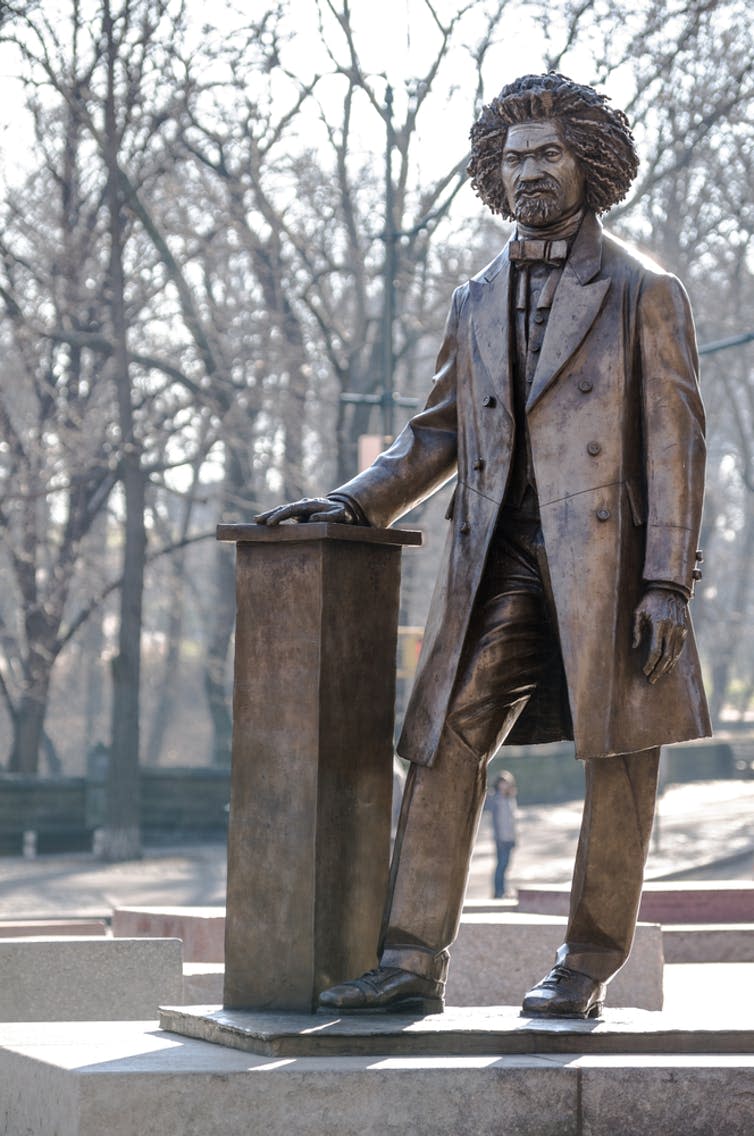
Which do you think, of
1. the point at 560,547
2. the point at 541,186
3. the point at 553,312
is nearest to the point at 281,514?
the point at 560,547

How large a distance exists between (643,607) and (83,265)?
23.6m

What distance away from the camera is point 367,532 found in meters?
6.04

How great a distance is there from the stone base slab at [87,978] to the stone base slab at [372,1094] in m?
2.90

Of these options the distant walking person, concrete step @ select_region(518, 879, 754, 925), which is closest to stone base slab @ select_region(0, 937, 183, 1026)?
concrete step @ select_region(518, 879, 754, 925)

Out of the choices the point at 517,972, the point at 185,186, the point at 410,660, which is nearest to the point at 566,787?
the point at 185,186

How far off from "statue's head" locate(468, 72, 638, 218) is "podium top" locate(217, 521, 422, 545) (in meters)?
1.12

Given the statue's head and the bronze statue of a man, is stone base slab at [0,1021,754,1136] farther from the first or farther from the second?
the statue's head

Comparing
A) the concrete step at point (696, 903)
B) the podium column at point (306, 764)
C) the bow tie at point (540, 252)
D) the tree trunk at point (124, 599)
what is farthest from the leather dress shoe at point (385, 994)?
the tree trunk at point (124, 599)

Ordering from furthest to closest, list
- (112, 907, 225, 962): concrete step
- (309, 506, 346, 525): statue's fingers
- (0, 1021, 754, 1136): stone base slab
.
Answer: (112, 907, 225, 962): concrete step
(309, 506, 346, 525): statue's fingers
(0, 1021, 754, 1136): stone base slab

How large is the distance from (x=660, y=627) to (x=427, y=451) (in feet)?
3.35

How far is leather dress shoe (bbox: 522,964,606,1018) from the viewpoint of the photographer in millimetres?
5793

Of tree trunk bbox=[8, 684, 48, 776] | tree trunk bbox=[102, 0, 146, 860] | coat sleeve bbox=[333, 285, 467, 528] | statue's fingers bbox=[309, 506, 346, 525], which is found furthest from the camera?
tree trunk bbox=[8, 684, 48, 776]

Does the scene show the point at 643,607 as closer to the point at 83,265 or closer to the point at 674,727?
the point at 674,727

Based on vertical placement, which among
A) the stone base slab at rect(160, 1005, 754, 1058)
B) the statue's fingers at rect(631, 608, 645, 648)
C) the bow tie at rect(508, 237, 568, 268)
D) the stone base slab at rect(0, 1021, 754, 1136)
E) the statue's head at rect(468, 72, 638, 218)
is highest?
the statue's head at rect(468, 72, 638, 218)
